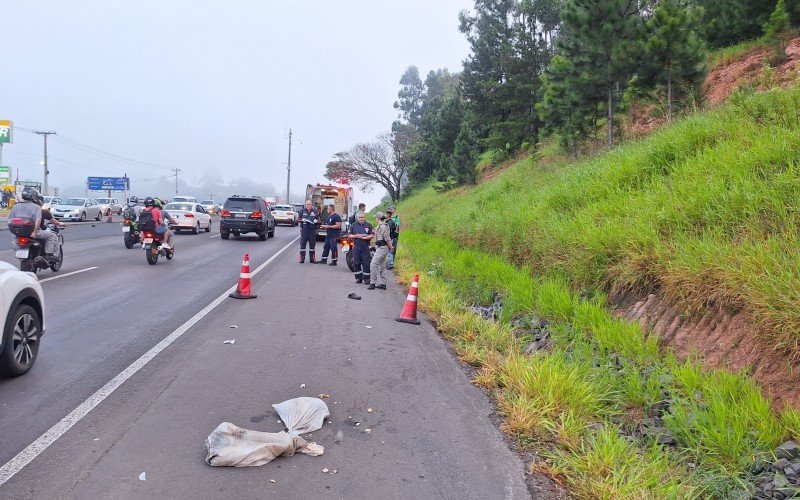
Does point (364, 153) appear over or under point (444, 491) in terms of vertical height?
over

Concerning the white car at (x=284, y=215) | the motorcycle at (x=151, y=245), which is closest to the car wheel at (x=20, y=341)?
the motorcycle at (x=151, y=245)

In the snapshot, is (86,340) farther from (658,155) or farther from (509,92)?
(509,92)

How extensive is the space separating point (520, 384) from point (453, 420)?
2.84ft

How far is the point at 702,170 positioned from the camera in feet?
26.7

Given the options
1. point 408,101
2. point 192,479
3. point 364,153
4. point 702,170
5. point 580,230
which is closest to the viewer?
point 192,479

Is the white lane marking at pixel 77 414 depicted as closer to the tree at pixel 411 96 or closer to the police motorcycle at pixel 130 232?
the police motorcycle at pixel 130 232

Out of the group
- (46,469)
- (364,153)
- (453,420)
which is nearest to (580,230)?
(453,420)

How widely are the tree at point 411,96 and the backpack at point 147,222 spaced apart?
8050cm

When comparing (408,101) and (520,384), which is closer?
(520,384)

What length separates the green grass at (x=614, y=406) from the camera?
3.79 m

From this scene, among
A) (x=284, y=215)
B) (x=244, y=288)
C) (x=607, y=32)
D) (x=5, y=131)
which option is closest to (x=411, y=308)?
(x=244, y=288)

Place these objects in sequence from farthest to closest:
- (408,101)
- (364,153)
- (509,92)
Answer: (408,101) → (364,153) → (509,92)

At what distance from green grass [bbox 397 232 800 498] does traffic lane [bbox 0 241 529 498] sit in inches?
14.8

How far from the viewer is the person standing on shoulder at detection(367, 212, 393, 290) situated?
12266 mm
